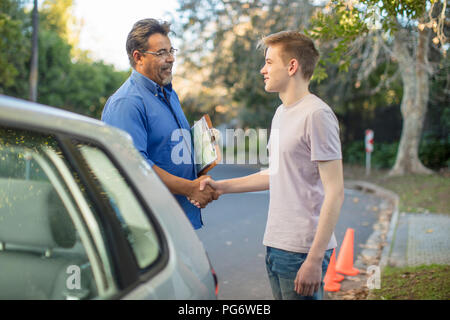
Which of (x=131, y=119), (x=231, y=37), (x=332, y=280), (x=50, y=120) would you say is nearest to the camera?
(x=50, y=120)

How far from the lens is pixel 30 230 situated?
1.79 metres

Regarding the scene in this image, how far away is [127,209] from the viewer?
4.83 ft

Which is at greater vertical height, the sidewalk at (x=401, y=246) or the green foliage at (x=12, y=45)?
the green foliage at (x=12, y=45)

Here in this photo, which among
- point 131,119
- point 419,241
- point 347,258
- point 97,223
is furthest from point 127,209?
point 419,241

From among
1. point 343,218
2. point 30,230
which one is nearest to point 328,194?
point 30,230

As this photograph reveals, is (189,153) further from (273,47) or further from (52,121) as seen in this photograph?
(52,121)

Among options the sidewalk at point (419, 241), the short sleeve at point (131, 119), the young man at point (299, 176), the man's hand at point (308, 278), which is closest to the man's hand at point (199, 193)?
the short sleeve at point (131, 119)

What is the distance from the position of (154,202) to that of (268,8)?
53.2ft

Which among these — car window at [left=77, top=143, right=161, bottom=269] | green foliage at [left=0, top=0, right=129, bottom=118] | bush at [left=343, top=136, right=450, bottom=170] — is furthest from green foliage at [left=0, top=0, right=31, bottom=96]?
bush at [left=343, top=136, right=450, bottom=170]

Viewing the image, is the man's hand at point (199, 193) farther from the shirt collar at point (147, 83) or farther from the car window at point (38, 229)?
the car window at point (38, 229)

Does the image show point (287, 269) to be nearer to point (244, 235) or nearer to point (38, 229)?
point (38, 229)

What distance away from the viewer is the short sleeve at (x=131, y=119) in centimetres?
250

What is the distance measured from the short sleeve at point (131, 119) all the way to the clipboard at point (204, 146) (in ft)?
1.10

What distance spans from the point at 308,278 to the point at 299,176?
0.46 m
